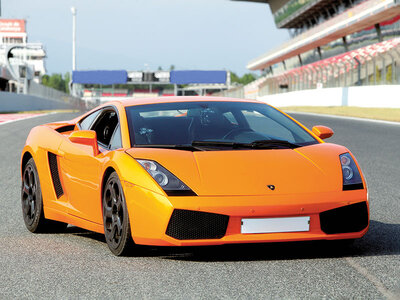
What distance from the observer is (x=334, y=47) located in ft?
203

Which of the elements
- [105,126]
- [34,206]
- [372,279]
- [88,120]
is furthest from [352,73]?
[372,279]

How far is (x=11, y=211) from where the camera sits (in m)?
7.33

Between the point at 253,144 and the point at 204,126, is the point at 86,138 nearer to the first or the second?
the point at 204,126

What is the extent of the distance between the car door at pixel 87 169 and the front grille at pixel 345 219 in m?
1.60

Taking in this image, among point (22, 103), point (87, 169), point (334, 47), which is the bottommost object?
point (22, 103)

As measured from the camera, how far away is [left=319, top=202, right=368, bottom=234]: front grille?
4.71 metres

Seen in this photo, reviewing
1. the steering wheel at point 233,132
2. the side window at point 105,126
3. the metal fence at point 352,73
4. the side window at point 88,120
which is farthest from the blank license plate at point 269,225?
the metal fence at point 352,73

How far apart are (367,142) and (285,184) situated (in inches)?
472

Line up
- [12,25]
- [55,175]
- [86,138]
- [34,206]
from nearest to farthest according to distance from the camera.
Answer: [86,138] < [55,175] < [34,206] < [12,25]

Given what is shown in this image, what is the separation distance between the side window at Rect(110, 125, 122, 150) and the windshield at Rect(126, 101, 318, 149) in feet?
0.37

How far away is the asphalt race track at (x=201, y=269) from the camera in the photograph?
3984 mm

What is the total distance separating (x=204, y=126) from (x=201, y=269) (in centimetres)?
141

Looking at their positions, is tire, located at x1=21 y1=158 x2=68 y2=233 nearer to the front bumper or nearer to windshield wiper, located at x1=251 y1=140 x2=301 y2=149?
the front bumper

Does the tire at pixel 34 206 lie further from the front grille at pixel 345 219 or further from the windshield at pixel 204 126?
the front grille at pixel 345 219
